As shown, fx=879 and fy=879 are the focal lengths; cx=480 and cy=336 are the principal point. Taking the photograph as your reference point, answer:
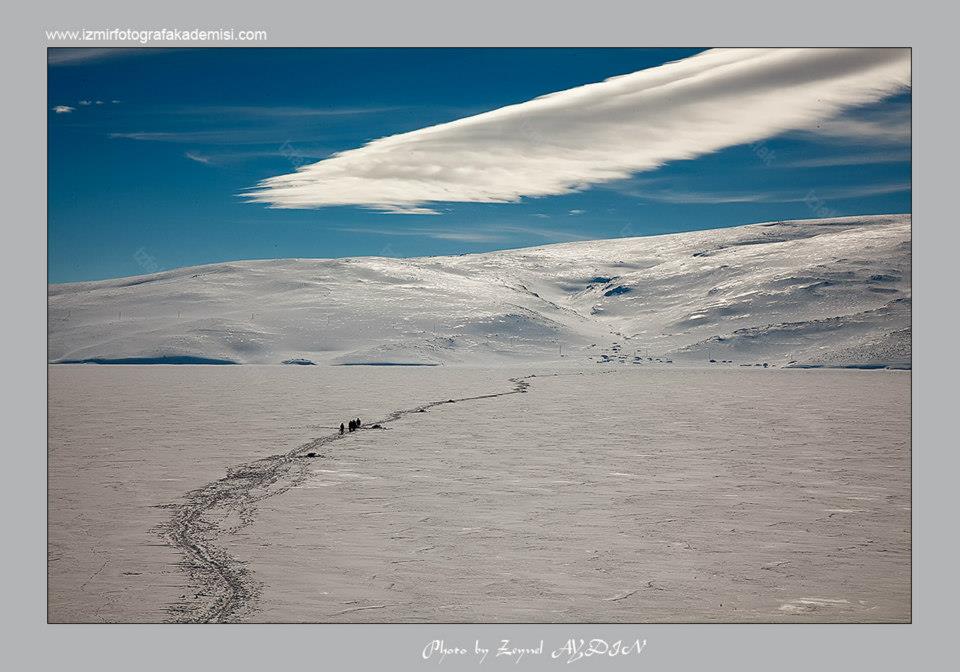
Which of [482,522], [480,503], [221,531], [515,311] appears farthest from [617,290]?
[221,531]

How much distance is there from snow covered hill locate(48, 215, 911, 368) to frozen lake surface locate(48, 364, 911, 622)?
7146 cm

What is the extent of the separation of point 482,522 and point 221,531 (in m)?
3.62

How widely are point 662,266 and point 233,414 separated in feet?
441

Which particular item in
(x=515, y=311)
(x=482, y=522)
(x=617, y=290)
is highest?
(x=617, y=290)

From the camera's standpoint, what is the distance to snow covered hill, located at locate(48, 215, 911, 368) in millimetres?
99688

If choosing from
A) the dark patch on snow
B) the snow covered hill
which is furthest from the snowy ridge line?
the dark patch on snow

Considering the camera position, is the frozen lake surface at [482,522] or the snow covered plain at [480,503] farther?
the snow covered plain at [480,503]

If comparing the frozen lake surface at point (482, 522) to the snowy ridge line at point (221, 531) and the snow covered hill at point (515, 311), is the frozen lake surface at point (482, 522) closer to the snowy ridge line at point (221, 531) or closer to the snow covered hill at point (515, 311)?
the snowy ridge line at point (221, 531)

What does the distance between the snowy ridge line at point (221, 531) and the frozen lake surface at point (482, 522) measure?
4 cm

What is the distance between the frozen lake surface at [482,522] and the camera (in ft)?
30.0

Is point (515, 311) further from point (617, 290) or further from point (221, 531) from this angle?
point (221, 531)

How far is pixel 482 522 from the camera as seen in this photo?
12695mm

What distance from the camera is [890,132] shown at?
1404 centimetres

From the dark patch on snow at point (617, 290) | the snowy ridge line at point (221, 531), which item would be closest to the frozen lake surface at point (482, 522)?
the snowy ridge line at point (221, 531)
